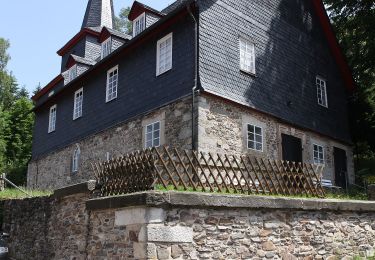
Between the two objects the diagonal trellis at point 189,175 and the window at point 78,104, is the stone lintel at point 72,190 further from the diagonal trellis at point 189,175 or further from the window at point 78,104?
the window at point 78,104

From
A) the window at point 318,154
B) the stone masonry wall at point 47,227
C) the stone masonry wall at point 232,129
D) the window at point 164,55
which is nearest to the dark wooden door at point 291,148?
the stone masonry wall at point 232,129

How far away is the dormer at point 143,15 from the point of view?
1756cm

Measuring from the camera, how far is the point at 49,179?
22.7 metres

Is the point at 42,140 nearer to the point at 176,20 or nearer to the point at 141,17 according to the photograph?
the point at 141,17

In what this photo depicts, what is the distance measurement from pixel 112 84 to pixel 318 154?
8.80 meters

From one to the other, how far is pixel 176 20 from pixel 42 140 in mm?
12536

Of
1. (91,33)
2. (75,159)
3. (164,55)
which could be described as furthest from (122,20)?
(164,55)

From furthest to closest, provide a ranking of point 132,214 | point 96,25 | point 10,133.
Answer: point 10,133, point 96,25, point 132,214

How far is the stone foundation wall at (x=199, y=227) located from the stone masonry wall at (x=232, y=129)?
472 cm

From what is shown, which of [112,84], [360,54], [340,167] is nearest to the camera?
[112,84]

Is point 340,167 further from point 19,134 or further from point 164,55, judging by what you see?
point 19,134

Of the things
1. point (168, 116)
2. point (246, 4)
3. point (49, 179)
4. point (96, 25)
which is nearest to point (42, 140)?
point (49, 179)

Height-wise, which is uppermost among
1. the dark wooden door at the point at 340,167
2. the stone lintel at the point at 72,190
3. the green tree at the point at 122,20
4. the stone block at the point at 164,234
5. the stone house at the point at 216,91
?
the green tree at the point at 122,20

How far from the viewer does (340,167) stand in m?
18.9
